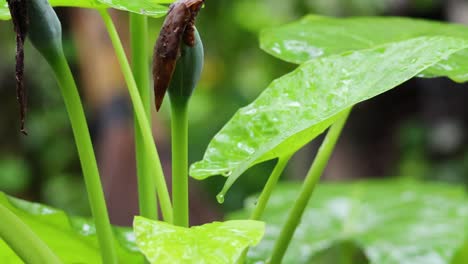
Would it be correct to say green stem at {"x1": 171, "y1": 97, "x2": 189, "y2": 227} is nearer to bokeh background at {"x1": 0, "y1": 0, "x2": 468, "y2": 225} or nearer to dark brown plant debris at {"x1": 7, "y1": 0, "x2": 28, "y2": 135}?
dark brown plant debris at {"x1": 7, "y1": 0, "x2": 28, "y2": 135}

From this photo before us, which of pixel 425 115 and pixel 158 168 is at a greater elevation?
pixel 158 168

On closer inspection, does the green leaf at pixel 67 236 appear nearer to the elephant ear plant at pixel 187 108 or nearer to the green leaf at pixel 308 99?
the elephant ear plant at pixel 187 108

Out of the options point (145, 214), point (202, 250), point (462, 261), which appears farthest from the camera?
point (462, 261)

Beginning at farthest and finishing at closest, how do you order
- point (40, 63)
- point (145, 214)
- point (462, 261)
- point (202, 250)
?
1. point (40, 63)
2. point (462, 261)
3. point (145, 214)
4. point (202, 250)

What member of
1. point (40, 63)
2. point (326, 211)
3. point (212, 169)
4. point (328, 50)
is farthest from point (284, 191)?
point (40, 63)

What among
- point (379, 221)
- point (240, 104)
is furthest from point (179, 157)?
point (240, 104)

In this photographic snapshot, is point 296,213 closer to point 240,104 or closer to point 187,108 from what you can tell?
point 187,108

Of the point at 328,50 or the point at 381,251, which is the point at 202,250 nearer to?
the point at 328,50
